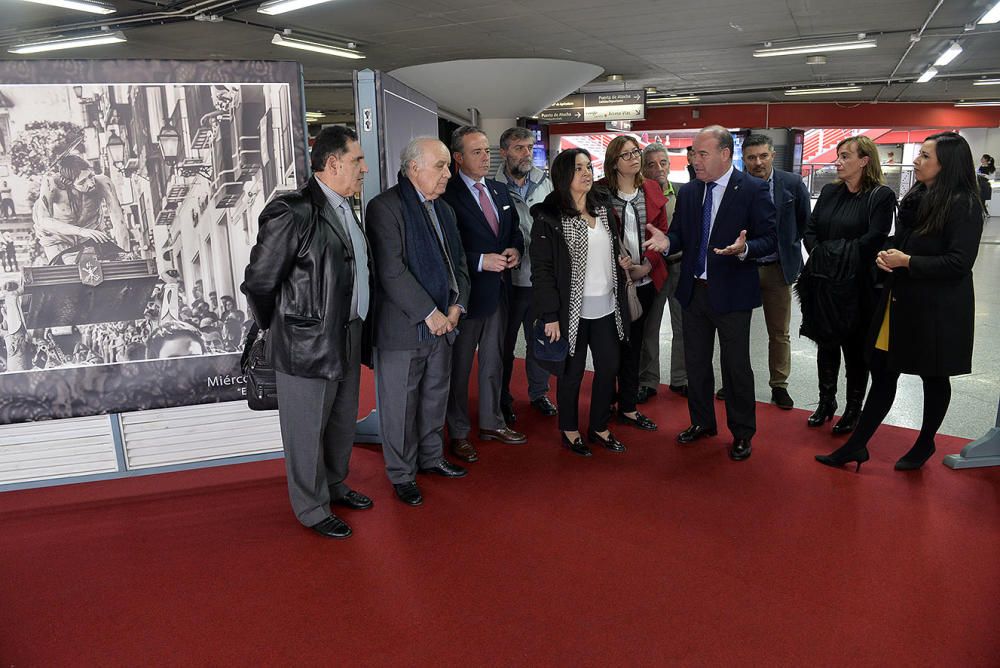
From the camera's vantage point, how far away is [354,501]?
9.86 ft

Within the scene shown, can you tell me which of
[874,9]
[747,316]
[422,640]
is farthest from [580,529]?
[874,9]

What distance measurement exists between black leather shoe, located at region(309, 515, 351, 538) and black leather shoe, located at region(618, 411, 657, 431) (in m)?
1.85

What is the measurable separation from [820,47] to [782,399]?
7.44 meters

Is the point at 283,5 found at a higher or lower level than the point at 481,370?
higher

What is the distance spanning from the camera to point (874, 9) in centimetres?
762

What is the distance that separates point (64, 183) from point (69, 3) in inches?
201

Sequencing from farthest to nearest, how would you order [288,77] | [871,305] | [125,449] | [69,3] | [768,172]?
[69,3], [768,172], [871,305], [125,449], [288,77]

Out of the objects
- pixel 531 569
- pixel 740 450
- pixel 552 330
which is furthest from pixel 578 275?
pixel 531 569

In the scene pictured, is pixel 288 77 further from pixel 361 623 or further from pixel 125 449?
pixel 361 623

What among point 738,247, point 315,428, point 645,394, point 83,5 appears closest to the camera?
point 315,428

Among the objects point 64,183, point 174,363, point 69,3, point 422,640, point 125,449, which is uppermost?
point 69,3

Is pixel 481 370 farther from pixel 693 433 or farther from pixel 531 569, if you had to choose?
pixel 531 569

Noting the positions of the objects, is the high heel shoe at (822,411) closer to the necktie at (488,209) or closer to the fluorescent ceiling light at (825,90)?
the necktie at (488,209)

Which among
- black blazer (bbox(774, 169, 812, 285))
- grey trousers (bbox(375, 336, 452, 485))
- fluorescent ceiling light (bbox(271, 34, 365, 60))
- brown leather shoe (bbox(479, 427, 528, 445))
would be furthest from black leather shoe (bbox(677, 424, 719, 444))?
fluorescent ceiling light (bbox(271, 34, 365, 60))
